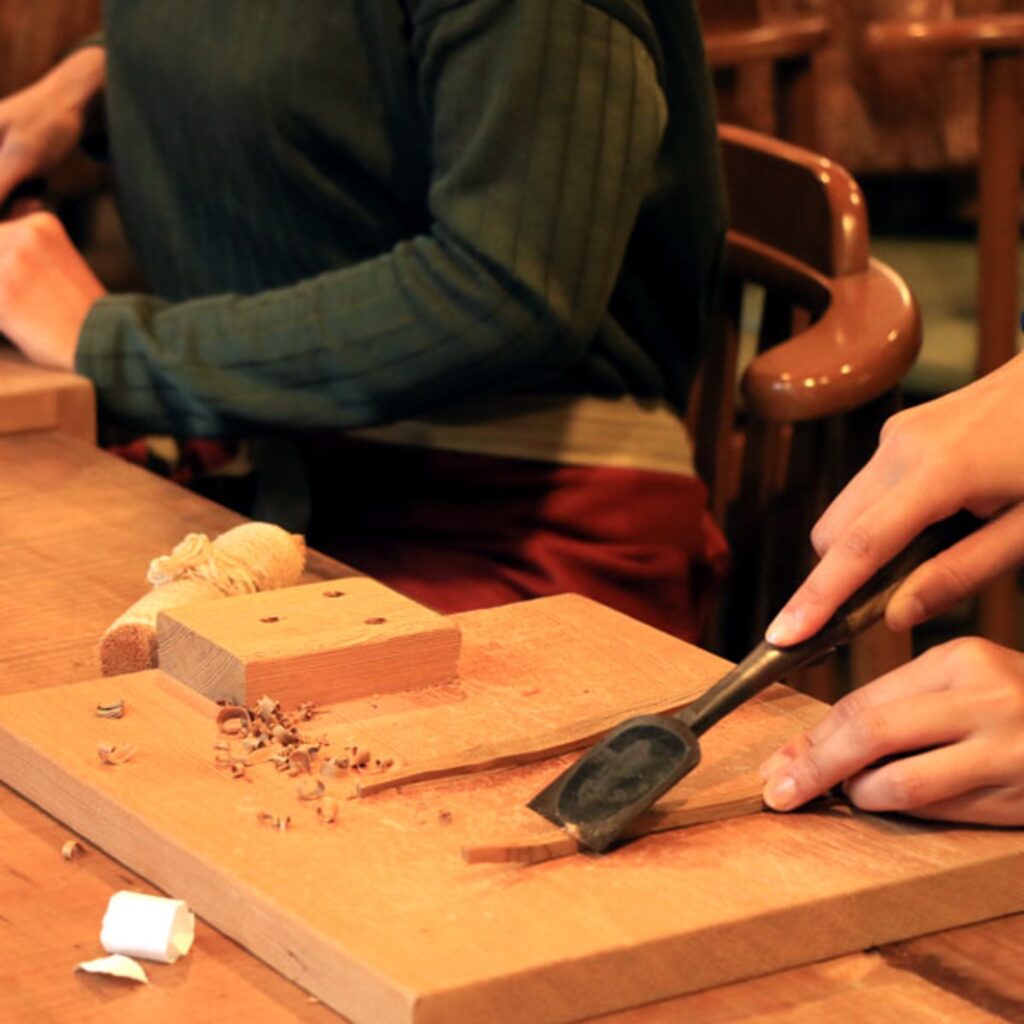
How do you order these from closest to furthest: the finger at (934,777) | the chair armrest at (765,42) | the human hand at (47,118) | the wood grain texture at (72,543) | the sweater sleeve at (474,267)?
the finger at (934,777)
the wood grain texture at (72,543)
the sweater sleeve at (474,267)
the human hand at (47,118)
the chair armrest at (765,42)

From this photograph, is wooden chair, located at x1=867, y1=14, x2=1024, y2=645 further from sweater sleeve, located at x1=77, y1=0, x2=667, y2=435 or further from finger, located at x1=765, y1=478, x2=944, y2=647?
finger, located at x1=765, y1=478, x2=944, y2=647

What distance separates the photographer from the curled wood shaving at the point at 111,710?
78cm

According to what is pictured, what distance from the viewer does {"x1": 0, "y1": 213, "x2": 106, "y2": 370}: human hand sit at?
1.36 m

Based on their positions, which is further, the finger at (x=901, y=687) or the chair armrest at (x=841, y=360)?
the chair armrest at (x=841, y=360)

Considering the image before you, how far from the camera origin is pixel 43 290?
1383mm

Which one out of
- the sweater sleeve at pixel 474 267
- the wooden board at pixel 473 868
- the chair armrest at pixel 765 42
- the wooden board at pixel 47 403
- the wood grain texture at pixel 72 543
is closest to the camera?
the wooden board at pixel 473 868

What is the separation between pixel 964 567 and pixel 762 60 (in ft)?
5.49

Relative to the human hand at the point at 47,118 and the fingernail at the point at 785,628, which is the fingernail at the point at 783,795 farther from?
the human hand at the point at 47,118

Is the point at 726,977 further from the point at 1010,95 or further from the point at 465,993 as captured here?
the point at 1010,95

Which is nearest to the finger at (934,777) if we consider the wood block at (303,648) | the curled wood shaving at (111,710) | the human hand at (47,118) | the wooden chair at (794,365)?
the wood block at (303,648)

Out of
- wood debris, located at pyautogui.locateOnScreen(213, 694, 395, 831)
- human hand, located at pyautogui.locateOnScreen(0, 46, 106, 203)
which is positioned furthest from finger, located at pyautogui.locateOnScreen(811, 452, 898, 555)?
human hand, located at pyautogui.locateOnScreen(0, 46, 106, 203)

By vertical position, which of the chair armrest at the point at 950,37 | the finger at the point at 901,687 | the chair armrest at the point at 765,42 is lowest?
the finger at the point at 901,687

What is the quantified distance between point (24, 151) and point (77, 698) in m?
0.89

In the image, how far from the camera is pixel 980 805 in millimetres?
716
